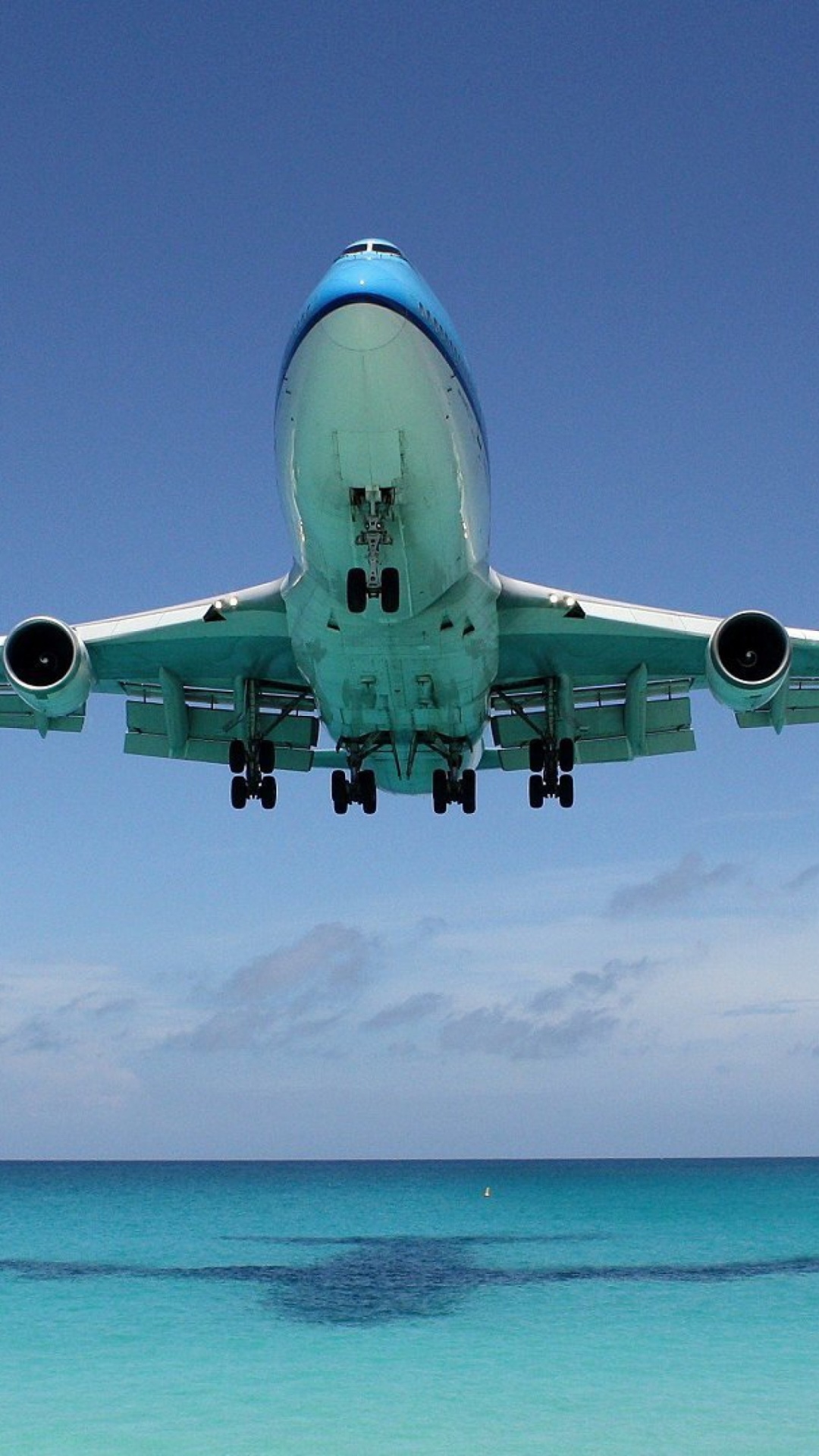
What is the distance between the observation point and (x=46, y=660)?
20.3 meters

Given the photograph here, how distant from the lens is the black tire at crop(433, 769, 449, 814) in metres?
23.8

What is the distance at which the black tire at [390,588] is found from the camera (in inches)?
696

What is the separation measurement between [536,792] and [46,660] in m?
8.61

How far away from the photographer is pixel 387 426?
1561 centimetres

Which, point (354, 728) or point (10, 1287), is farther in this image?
point (10, 1287)

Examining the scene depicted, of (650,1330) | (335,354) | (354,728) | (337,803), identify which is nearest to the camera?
(335,354)

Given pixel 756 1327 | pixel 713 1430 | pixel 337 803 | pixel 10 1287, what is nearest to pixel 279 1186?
pixel 10 1287

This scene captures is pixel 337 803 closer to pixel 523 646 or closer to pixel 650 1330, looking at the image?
pixel 523 646

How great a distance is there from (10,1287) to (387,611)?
193 feet

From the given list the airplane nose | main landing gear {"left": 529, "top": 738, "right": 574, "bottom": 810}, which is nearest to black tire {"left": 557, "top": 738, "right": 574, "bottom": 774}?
main landing gear {"left": 529, "top": 738, "right": 574, "bottom": 810}

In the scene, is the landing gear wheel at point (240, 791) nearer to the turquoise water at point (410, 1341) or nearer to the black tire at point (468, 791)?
the black tire at point (468, 791)

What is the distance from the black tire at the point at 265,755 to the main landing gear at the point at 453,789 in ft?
9.02

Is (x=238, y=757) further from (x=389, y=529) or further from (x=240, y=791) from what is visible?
(x=389, y=529)

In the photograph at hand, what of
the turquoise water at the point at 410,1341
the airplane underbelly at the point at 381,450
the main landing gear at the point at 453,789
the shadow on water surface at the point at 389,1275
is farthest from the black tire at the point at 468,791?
the shadow on water surface at the point at 389,1275
